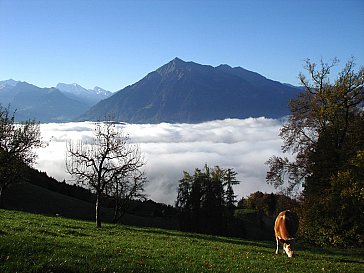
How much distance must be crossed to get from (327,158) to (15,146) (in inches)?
1601

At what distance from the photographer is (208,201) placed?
73.5m

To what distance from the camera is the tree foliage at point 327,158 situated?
113 feet

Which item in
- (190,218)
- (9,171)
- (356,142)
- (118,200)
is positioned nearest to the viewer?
(356,142)

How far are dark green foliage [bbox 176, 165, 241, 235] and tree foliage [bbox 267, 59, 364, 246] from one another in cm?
3376

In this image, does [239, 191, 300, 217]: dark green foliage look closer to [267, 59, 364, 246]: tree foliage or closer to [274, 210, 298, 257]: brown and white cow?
[267, 59, 364, 246]: tree foliage

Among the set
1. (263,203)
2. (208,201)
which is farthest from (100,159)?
(263,203)

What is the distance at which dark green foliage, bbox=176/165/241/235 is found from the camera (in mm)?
72188

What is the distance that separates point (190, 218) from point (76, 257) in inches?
2303

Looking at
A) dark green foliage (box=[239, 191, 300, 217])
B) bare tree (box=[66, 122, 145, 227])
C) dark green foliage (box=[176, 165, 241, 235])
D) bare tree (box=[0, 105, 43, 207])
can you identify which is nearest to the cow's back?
bare tree (box=[66, 122, 145, 227])

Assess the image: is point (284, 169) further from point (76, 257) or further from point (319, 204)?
point (76, 257)

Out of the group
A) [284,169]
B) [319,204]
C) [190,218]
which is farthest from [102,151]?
[190,218]

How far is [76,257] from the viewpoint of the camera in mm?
16141

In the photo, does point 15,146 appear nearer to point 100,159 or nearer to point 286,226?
point 100,159

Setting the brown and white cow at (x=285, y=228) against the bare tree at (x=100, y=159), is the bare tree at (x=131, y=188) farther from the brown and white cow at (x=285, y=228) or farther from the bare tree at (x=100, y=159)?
the brown and white cow at (x=285, y=228)
